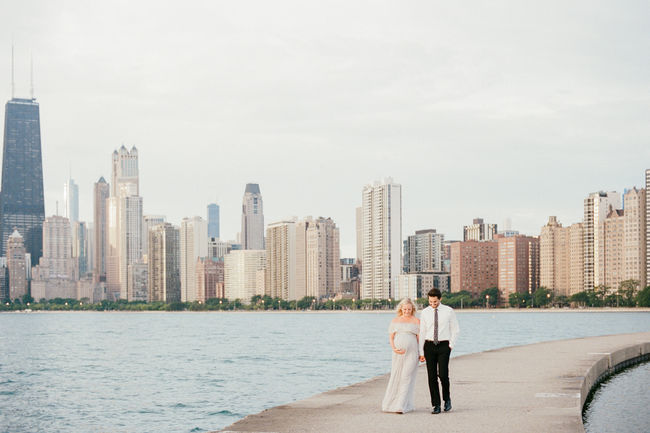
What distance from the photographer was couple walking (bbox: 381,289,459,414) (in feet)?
56.1

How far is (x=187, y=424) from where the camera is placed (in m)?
31.6

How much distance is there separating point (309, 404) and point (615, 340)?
88.7ft

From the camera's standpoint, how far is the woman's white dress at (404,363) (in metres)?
17.1

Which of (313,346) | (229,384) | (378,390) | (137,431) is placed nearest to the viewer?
(378,390)

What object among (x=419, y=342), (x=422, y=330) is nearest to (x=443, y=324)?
(x=422, y=330)

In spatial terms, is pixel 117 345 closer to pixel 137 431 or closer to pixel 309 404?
pixel 137 431

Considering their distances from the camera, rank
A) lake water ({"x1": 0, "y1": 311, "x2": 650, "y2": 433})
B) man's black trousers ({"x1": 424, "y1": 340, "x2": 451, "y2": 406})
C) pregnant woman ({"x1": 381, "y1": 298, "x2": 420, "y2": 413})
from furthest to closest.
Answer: lake water ({"x1": 0, "y1": 311, "x2": 650, "y2": 433}) → man's black trousers ({"x1": 424, "y1": 340, "x2": 451, "y2": 406}) → pregnant woman ({"x1": 381, "y1": 298, "x2": 420, "y2": 413})

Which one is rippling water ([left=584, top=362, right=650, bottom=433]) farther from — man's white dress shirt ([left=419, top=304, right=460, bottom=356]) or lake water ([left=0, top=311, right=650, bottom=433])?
lake water ([left=0, top=311, right=650, bottom=433])

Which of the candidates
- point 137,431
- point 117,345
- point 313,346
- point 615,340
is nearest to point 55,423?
point 137,431

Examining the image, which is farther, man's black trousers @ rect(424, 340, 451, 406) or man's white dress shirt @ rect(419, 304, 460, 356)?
man's black trousers @ rect(424, 340, 451, 406)

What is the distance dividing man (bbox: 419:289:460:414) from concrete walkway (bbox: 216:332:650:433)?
74 cm

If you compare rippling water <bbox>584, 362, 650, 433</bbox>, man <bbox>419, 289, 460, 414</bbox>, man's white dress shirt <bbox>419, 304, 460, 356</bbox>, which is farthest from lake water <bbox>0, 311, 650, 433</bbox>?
man's white dress shirt <bbox>419, 304, 460, 356</bbox>

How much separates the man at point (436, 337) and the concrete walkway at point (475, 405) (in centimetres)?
74

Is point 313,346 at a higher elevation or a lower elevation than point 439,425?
lower
